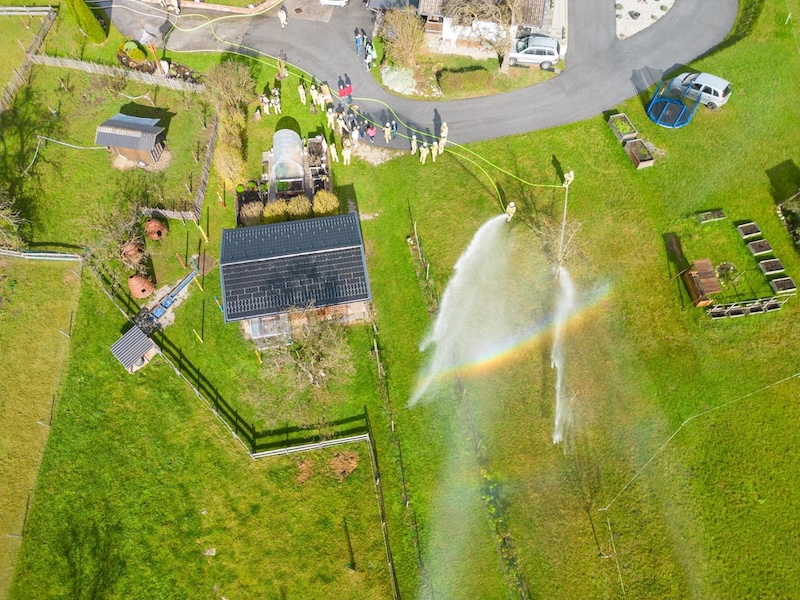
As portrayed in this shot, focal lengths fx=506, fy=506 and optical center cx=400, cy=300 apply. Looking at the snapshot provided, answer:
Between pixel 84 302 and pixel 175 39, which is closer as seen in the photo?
pixel 84 302

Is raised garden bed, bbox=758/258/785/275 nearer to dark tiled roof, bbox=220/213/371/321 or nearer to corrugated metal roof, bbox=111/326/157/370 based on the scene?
dark tiled roof, bbox=220/213/371/321

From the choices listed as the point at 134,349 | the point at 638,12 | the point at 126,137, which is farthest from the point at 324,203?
the point at 638,12

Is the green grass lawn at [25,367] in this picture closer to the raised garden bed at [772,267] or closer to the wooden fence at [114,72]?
the wooden fence at [114,72]

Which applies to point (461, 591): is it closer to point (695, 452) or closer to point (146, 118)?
point (695, 452)

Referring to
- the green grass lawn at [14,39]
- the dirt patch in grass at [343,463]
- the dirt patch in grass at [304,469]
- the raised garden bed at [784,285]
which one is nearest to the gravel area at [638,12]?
the raised garden bed at [784,285]

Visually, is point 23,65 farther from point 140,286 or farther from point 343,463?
point 343,463

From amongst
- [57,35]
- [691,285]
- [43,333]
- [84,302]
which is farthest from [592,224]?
[57,35]
